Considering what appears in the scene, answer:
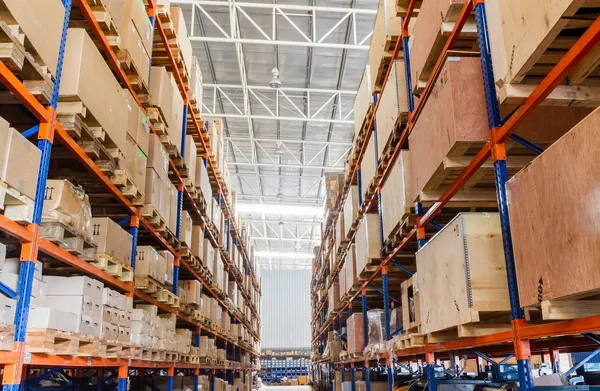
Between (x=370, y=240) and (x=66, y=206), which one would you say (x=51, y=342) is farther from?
(x=370, y=240)

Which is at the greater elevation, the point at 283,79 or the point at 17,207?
the point at 283,79

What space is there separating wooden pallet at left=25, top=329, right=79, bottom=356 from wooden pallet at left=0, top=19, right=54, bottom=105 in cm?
156

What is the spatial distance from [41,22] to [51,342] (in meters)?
2.14

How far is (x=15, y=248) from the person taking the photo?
4.39 meters

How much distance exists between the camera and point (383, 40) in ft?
20.9

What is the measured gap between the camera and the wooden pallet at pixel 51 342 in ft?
10.6

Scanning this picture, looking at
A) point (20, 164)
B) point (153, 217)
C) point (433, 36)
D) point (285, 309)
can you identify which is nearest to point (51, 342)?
point (20, 164)

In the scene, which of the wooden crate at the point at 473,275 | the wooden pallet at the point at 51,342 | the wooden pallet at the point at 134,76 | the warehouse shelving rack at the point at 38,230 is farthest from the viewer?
the wooden pallet at the point at 134,76

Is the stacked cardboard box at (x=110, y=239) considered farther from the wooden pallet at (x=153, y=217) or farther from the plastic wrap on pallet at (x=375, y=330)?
the plastic wrap on pallet at (x=375, y=330)

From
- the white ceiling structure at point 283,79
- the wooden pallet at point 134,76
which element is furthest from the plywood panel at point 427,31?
the white ceiling structure at point 283,79

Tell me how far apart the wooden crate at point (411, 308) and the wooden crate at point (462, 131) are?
3.91 feet

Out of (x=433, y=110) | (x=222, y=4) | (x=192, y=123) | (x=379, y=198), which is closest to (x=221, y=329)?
(x=192, y=123)

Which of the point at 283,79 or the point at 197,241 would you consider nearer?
the point at 197,241

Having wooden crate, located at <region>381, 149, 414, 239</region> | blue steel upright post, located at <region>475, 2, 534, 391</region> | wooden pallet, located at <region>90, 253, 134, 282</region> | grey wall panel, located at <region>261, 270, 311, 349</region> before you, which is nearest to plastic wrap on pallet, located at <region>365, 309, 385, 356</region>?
wooden crate, located at <region>381, 149, 414, 239</region>
